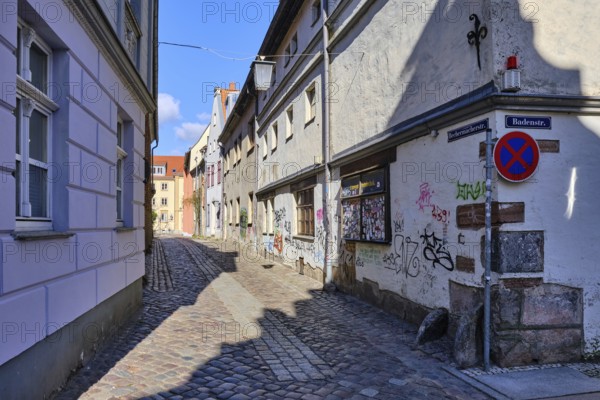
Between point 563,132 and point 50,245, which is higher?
point 563,132

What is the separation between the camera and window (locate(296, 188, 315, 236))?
13.0 meters

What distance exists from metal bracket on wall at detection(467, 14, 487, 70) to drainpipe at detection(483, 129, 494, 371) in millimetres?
1198

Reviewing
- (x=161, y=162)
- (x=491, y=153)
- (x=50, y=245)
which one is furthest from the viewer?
(x=161, y=162)

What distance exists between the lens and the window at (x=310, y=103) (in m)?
12.8

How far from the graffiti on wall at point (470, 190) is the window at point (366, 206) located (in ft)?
7.11

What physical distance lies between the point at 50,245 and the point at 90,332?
5.40 feet

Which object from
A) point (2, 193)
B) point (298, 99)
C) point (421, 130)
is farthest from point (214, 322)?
point (298, 99)

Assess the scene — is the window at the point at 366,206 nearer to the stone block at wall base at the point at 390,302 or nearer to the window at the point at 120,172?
the stone block at wall base at the point at 390,302

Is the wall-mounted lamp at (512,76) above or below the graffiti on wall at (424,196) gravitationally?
above

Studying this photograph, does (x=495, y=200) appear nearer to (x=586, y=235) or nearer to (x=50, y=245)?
(x=586, y=235)

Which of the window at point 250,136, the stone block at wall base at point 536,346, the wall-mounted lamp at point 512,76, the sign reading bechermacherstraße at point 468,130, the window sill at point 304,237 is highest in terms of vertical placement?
the window at point 250,136

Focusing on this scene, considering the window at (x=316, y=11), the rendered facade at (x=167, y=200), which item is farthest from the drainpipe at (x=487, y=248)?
the rendered facade at (x=167, y=200)

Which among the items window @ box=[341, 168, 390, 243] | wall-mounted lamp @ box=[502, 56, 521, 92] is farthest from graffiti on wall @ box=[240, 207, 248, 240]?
wall-mounted lamp @ box=[502, 56, 521, 92]

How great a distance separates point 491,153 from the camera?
528 centimetres
